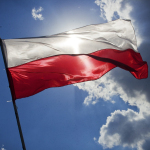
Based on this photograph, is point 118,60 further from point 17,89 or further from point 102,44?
point 17,89

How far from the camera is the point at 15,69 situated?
678 centimetres

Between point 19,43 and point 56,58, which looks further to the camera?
point 56,58

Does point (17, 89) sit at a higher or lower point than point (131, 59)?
lower

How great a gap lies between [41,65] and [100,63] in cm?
Answer: 312

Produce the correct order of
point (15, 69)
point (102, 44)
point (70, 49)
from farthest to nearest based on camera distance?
1. point (102, 44)
2. point (70, 49)
3. point (15, 69)

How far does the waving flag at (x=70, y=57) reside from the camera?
22.4 feet

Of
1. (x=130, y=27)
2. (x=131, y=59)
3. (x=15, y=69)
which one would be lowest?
(x=15, y=69)

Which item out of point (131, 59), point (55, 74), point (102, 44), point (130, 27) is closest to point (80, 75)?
point (55, 74)

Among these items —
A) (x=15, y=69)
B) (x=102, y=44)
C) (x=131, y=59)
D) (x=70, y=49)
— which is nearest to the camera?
(x=15, y=69)

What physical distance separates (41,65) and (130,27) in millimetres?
5143

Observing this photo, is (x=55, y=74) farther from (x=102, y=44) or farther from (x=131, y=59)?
(x=131, y=59)

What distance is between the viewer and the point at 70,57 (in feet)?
26.5

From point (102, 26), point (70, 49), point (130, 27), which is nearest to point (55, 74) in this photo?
point (70, 49)

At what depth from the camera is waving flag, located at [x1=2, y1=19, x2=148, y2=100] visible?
6.84 meters
